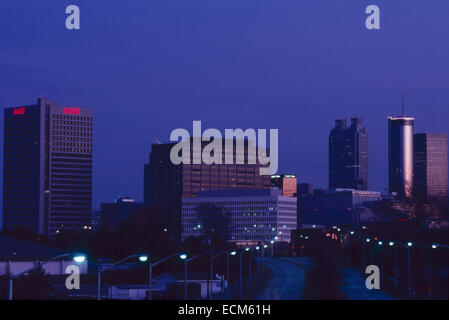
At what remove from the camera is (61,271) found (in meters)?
131

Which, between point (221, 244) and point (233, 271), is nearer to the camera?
point (233, 271)

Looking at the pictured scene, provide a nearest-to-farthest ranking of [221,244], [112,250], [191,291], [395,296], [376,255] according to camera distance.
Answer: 1. [395,296]
2. [191,291]
3. [376,255]
4. [112,250]
5. [221,244]

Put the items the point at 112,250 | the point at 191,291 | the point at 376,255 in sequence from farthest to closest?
1. the point at 112,250
2. the point at 376,255
3. the point at 191,291

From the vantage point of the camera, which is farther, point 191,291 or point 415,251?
point 415,251

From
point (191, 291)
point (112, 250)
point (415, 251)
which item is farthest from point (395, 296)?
point (112, 250)
